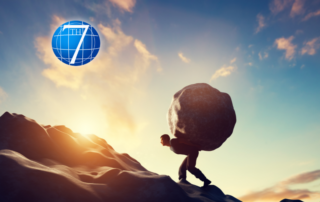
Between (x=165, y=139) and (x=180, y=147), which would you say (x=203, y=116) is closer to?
(x=180, y=147)

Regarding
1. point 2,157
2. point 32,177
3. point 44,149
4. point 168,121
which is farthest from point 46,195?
point 168,121

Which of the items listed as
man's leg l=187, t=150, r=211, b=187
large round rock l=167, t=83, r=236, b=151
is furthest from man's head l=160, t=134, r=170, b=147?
man's leg l=187, t=150, r=211, b=187

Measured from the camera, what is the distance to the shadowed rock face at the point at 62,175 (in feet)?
13.4

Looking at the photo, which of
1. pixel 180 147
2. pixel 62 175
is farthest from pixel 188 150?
pixel 62 175

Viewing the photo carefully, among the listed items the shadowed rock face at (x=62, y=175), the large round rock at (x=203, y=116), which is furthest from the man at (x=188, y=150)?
the shadowed rock face at (x=62, y=175)

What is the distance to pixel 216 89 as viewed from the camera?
269 inches

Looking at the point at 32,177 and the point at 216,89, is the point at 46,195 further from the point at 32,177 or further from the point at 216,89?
the point at 216,89

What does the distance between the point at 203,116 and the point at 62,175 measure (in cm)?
413

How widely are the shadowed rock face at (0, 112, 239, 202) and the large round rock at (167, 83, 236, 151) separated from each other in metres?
1.63

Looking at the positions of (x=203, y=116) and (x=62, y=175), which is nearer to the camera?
(x=62, y=175)

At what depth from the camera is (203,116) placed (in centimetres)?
611

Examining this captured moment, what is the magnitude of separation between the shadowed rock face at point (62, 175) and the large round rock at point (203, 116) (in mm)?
1629

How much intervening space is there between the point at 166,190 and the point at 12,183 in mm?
3463

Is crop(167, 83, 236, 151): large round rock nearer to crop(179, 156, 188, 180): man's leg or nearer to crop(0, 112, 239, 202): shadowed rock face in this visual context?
crop(179, 156, 188, 180): man's leg
